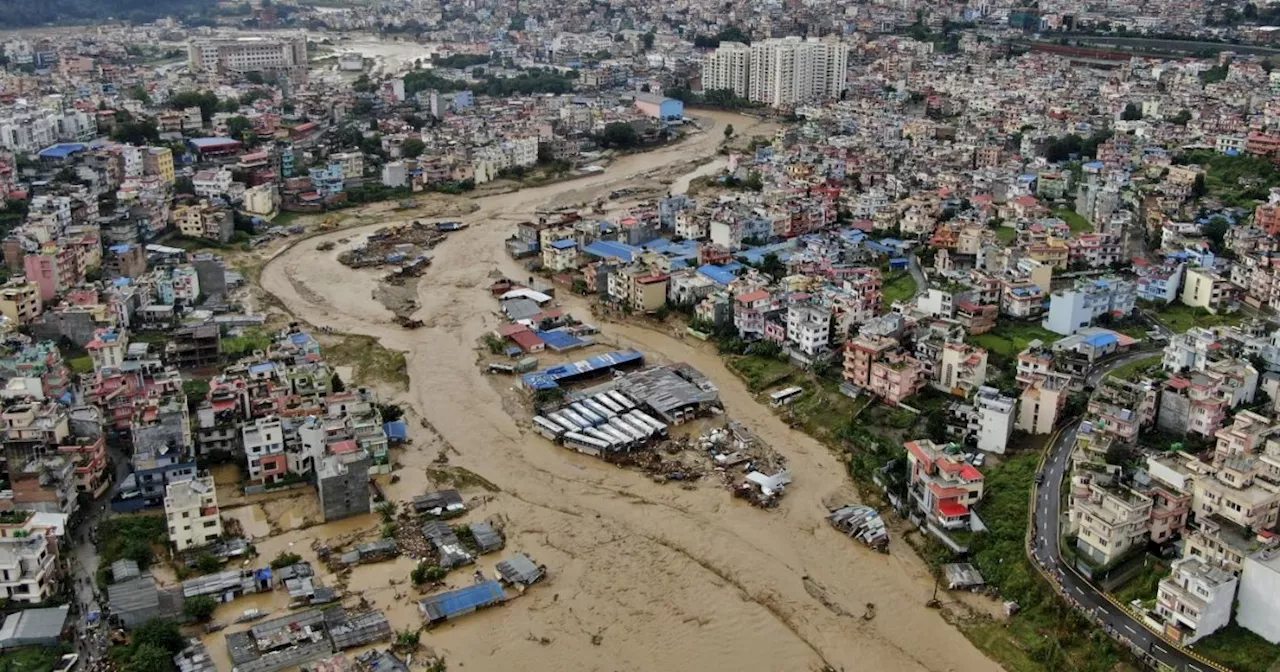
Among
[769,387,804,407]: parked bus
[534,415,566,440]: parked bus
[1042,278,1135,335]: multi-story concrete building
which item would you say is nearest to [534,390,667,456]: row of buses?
[534,415,566,440]: parked bus

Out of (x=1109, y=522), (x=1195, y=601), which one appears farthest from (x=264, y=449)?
(x=1195, y=601)

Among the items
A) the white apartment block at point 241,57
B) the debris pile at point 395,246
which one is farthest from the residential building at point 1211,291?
the white apartment block at point 241,57

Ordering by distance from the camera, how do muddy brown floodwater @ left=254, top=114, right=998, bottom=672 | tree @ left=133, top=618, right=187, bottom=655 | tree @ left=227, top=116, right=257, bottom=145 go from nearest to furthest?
tree @ left=133, top=618, right=187, bottom=655, muddy brown floodwater @ left=254, top=114, right=998, bottom=672, tree @ left=227, top=116, right=257, bottom=145

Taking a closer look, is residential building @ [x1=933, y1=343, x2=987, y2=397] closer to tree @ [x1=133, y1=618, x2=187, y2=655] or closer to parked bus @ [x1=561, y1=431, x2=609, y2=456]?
parked bus @ [x1=561, y1=431, x2=609, y2=456]

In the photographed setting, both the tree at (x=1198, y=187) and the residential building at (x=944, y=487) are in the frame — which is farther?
the tree at (x=1198, y=187)

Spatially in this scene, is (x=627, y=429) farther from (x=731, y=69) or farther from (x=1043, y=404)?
(x=731, y=69)

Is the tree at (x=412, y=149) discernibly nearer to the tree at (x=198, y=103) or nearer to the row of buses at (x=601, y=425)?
the tree at (x=198, y=103)
